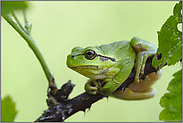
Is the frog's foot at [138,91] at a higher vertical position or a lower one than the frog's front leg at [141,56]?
lower

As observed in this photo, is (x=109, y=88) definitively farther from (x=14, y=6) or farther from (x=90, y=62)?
(x=14, y=6)

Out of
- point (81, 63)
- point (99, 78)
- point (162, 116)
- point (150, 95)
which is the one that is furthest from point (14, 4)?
point (150, 95)

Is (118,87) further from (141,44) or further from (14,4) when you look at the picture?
(14,4)

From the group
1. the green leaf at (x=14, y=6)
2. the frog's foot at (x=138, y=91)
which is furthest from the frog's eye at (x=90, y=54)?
the green leaf at (x=14, y=6)

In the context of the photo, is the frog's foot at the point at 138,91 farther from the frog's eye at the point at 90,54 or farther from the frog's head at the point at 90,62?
the frog's eye at the point at 90,54

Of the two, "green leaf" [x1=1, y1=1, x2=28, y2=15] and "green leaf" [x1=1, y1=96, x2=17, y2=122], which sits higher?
"green leaf" [x1=1, y1=1, x2=28, y2=15]

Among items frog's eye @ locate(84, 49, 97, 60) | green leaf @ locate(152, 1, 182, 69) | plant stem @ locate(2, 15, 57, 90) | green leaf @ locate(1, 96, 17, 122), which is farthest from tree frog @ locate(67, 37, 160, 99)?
green leaf @ locate(1, 96, 17, 122)

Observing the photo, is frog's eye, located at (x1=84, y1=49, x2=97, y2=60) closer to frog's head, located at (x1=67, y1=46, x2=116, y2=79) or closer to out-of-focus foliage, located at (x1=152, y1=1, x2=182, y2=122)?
frog's head, located at (x1=67, y1=46, x2=116, y2=79)
